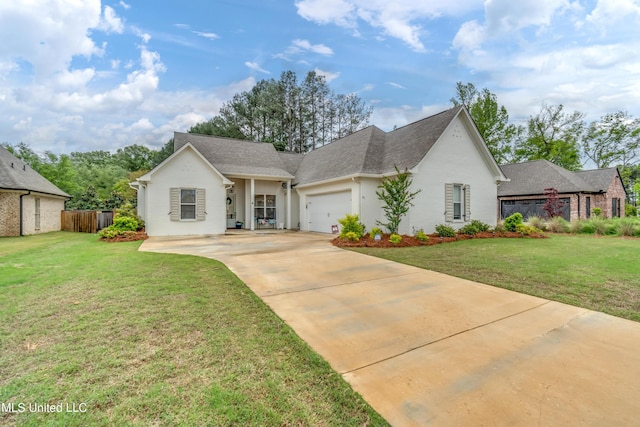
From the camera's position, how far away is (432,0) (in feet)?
34.7

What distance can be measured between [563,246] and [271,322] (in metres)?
11.3

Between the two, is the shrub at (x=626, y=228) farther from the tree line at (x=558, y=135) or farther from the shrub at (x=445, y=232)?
the tree line at (x=558, y=135)

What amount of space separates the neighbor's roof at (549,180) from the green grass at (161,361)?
79.2 ft

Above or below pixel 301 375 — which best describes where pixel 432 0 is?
above

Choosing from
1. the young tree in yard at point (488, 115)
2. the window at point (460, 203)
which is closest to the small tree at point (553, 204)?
the window at point (460, 203)

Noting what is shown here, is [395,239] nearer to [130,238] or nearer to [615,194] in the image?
[130,238]

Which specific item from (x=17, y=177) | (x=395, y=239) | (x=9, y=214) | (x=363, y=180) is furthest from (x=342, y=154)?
(x=17, y=177)

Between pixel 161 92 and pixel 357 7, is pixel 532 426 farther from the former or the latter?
pixel 161 92

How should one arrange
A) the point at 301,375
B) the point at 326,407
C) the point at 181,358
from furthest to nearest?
the point at 181,358 → the point at 301,375 → the point at 326,407

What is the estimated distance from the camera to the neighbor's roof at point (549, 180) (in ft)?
66.7

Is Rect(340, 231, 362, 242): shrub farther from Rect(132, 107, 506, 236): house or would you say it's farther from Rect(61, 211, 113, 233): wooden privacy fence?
Rect(61, 211, 113, 233): wooden privacy fence

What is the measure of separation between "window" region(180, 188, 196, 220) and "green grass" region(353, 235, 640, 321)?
9.62 meters

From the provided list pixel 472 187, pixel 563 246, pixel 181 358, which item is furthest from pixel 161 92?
pixel 563 246

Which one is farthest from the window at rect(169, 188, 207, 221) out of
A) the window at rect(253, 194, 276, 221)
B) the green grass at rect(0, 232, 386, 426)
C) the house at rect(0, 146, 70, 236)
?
the green grass at rect(0, 232, 386, 426)
